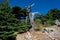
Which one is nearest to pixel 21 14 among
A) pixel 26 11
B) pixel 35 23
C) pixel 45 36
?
Answer: pixel 26 11

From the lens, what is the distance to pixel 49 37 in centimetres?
1609

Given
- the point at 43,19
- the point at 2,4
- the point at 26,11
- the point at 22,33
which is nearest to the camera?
the point at 2,4

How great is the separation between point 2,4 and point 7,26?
7.28 ft

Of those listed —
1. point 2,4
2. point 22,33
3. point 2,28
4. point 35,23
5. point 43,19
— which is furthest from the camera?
point 43,19

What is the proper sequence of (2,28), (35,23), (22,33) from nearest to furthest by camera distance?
(2,28)
(22,33)
(35,23)

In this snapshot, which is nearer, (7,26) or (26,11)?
(7,26)

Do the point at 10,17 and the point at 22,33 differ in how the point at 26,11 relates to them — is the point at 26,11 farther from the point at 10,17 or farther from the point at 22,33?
the point at 10,17

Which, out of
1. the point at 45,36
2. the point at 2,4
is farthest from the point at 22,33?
the point at 2,4

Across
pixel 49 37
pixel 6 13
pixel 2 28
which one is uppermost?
pixel 6 13

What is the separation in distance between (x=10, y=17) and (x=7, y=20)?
0.45m

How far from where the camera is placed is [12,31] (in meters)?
14.7

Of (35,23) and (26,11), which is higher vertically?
(26,11)

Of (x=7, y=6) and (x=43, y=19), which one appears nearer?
(x=7, y=6)

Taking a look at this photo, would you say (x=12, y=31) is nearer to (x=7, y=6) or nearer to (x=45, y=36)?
(x=7, y=6)
